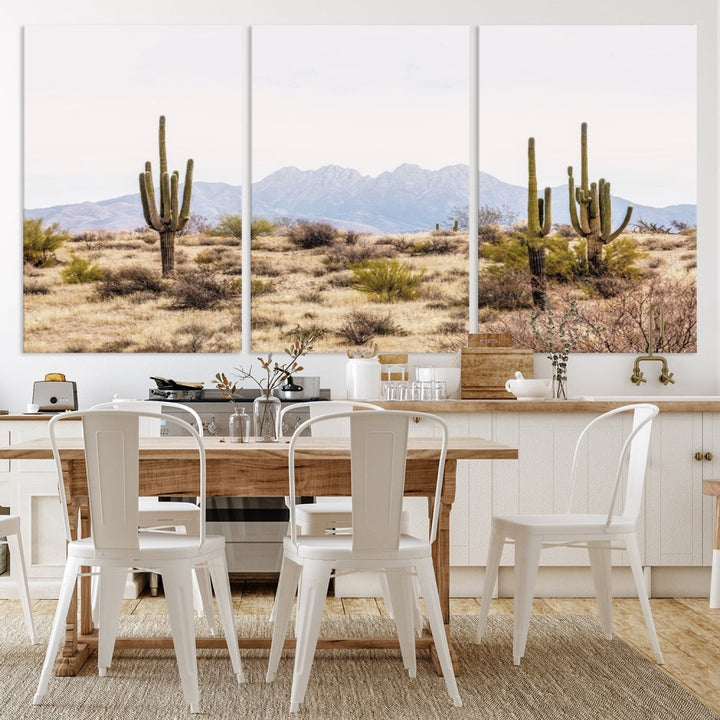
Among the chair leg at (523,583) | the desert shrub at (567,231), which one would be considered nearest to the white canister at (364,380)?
the desert shrub at (567,231)

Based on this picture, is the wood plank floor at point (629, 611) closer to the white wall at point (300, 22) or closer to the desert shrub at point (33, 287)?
the white wall at point (300, 22)

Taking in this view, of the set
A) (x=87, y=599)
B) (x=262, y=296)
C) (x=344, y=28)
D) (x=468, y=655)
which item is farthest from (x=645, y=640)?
(x=344, y=28)

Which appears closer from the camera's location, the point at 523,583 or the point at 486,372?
the point at 523,583

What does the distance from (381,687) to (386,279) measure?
2350 mm

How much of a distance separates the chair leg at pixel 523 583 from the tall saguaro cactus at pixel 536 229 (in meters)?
1.95

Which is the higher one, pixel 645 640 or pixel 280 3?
pixel 280 3

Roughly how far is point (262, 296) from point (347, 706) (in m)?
2.46

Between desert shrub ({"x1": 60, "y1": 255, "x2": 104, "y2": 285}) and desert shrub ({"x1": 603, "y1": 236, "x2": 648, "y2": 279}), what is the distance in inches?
98.2

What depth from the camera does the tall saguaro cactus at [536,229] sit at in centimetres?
494

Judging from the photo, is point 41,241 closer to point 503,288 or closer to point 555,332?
point 503,288

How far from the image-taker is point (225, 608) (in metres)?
3.02

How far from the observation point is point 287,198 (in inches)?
194

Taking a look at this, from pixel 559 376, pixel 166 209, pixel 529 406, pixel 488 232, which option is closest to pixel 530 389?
pixel 529 406

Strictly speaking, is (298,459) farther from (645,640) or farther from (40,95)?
(40,95)
